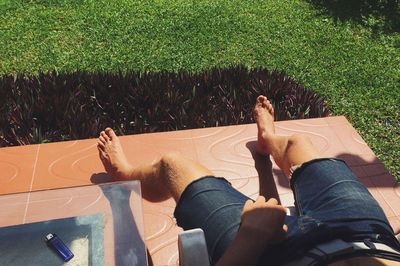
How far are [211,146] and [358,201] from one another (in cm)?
151

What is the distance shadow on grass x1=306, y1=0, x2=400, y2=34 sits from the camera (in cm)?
540

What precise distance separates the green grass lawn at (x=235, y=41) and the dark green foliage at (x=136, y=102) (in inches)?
23.9

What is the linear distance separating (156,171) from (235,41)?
3247 mm

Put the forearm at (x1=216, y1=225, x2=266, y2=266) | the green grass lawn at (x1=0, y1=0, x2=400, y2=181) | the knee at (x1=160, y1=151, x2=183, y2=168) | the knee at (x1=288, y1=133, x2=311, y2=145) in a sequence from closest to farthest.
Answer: the forearm at (x1=216, y1=225, x2=266, y2=266)
the knee at (x1=160, y1=151, x2=183, y2=168)
the knee at (x1=288, y1=133, x2=311, y2=145)
the green grass lawn at (x1=0, y1=0, x2=400, y2=181)

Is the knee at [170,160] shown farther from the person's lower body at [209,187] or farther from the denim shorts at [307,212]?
the denim shorts at [307,212]

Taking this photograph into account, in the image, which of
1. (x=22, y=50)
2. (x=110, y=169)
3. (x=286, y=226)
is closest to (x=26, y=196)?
(x=110, y=169)

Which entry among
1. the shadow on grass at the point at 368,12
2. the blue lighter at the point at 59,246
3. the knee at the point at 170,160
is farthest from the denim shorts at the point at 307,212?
the shadow on grass at the point at 368,12

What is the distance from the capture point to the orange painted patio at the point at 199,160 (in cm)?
253

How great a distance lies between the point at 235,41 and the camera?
493 centimetres

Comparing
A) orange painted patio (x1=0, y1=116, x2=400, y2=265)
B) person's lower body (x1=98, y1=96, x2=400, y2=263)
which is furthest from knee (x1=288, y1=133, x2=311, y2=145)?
orange painted patio (x1=0, y1=116, x2=400, y2=265)

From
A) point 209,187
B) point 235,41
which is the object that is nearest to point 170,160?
point 209,187

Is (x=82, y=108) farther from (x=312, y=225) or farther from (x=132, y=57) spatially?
(x=312, y=225)

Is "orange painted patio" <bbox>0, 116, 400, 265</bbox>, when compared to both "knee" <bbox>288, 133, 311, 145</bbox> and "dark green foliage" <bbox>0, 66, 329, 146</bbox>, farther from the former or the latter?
"knee" <bbox>288, 133, 311, 145</bbox>

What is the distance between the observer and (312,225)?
1.43 metres
